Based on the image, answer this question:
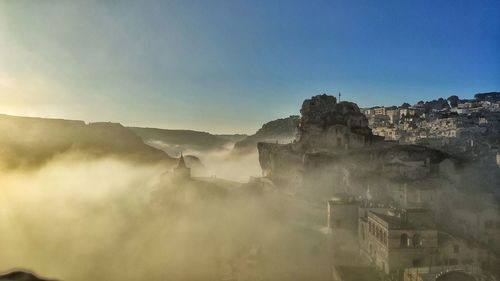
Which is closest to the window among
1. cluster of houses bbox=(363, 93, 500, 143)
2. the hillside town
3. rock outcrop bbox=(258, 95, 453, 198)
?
the hillside town

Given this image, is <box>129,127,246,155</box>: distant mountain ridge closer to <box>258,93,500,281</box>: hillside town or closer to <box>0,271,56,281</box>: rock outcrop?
<box>258,93,500,281</box>: hillside town

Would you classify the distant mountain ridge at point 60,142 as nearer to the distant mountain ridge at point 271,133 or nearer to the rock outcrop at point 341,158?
the rock outcrop at point 341,158

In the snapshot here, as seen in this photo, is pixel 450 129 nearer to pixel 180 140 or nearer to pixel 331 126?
pixel 331 126

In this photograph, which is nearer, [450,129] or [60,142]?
[450,129]

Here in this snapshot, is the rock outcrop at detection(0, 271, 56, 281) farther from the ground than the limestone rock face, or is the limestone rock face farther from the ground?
the limestone rock face

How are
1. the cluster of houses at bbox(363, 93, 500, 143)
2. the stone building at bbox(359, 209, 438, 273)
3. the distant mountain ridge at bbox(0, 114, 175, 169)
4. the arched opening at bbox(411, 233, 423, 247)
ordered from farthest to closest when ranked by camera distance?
the cluster of houses at bbox(363, 93, 500, 143), the distant mountain ridge at bbox(0, 114, 175, 169), the arched opening at bbox(411, 233, 423, 247), the stone building at bbox(359, 209, 438, 273)

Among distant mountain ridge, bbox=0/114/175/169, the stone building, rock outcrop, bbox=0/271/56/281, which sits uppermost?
distant mountain ridge, bbox=0/114/175/169

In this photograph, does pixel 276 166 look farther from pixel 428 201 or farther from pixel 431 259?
pixel 431 259

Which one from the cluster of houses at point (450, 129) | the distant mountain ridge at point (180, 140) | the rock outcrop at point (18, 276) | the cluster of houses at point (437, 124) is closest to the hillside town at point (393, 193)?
the cluster of houses at point (450, 129)

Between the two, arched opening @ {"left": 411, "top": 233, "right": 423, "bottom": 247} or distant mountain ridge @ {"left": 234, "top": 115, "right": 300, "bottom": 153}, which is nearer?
arched opening @ {"left": 411, "top": 233, "right": 423, "bottom": 247}

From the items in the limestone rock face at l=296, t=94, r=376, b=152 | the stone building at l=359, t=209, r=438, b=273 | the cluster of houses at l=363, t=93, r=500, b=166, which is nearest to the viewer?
the stone building at l=359, t=209, r=438, b=273

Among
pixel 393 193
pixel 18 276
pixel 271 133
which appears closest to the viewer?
pixel 18 276

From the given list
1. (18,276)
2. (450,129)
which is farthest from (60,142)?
(18,276)

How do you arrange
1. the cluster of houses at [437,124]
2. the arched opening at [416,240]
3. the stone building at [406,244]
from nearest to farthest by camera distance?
the stone building at [406,244] → the arched opening at [416,240] → the cluster of houses at [437,124]
